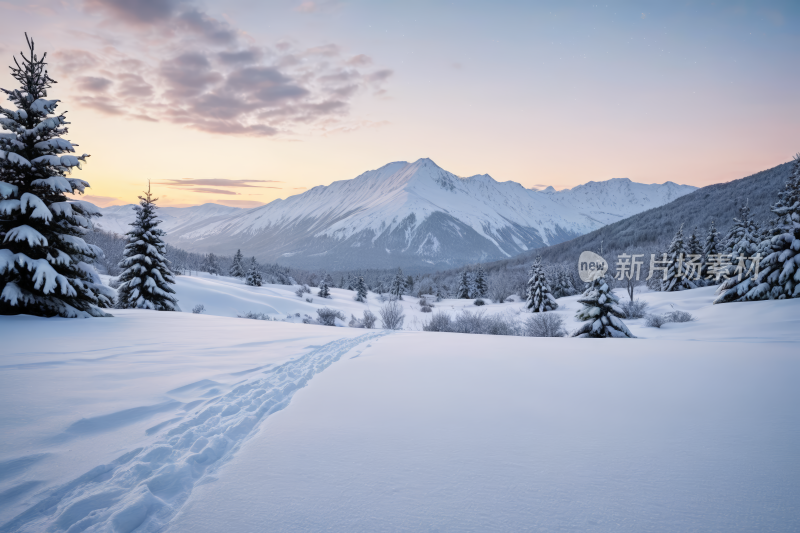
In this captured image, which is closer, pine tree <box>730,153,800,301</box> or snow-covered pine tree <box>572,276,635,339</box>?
snow-covered pine tree <box>572,276,635,339</box>

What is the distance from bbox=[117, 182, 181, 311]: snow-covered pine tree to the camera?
18547mm

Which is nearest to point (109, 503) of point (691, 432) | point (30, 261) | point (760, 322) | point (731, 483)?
point (731, 483)

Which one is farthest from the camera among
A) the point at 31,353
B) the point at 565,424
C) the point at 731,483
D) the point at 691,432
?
the point at 31,353

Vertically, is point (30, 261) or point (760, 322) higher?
point (30, 261)

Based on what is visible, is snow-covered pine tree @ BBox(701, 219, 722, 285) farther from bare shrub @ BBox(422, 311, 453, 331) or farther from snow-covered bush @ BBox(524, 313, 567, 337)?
bare shrub @ BBox(422, 311, 453, 331)

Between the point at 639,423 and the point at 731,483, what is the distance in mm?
1210

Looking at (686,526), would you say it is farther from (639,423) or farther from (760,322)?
(760,322)

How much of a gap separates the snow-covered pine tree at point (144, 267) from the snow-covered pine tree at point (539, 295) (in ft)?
105

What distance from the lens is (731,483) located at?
2.40m

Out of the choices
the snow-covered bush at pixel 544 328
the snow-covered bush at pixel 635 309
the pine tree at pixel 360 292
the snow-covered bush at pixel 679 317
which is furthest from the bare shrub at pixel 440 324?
the pine tree at pixel 360 292

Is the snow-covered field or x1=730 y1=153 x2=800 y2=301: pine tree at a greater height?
x1=730 y1=153 x2=800 y2=301: pine tree

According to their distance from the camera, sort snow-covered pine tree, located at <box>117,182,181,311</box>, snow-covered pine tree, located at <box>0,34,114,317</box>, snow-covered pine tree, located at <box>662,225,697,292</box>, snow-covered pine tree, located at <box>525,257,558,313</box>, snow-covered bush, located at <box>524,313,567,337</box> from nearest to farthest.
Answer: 1. snow-covered pine tree, located at <box>0,34,114,317</box>
2. snow-covered pine tree, located at <box>117,182,181,311</box>
3. snow-covered bush, located at <box>524,313,567,337</box>
4. snow-covered pine tree, located at <box>525,257,558,313</box>
5. snow-covered pine tree, located at <box>662,225,697,292</box>

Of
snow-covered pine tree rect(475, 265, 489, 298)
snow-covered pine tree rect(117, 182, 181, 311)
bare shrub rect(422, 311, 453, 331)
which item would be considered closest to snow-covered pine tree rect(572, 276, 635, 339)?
bare shrub rect(422, 311, 453, 331)

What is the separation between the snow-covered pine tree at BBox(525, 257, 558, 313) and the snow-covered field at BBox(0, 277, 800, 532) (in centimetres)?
3037
